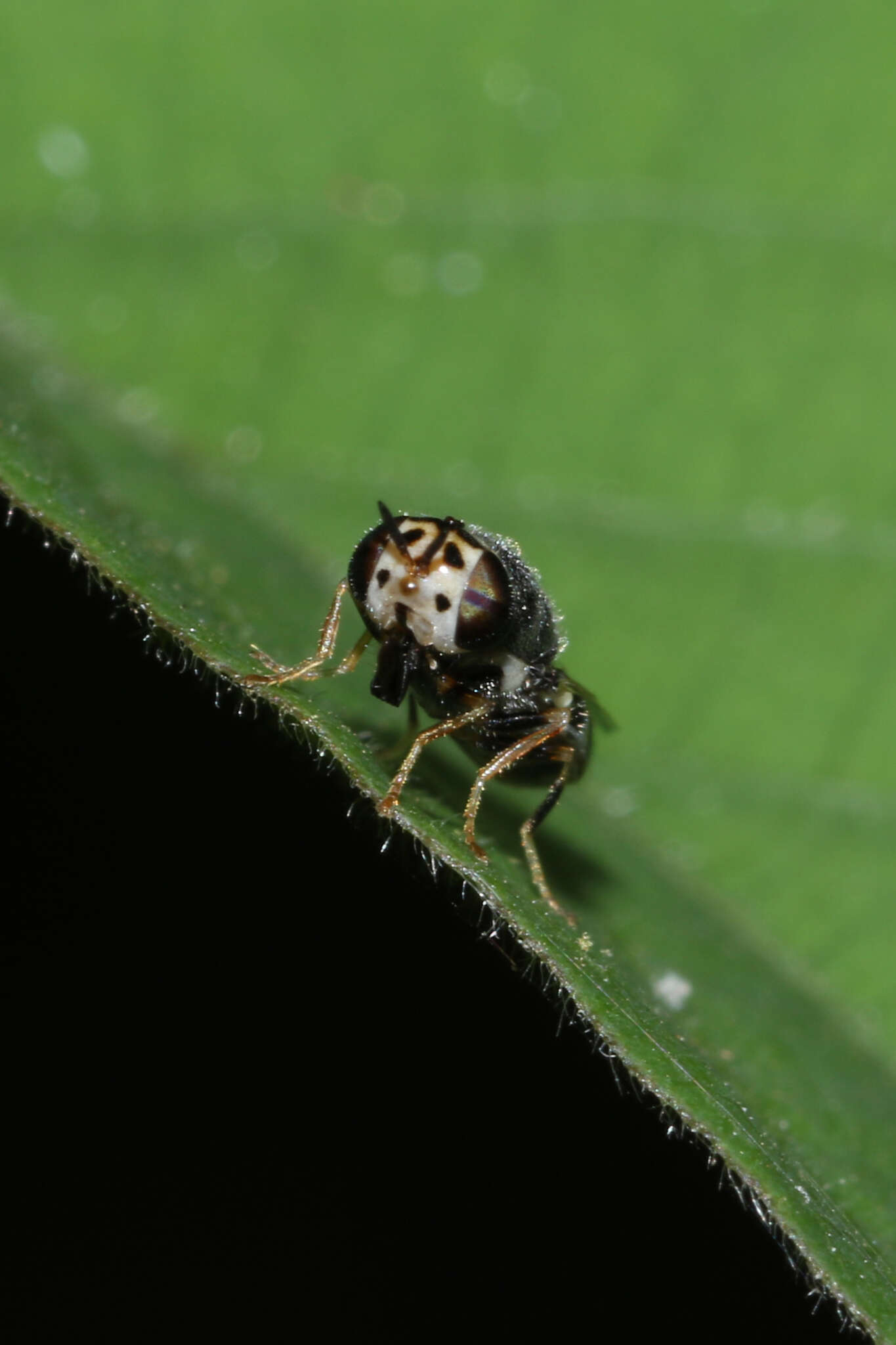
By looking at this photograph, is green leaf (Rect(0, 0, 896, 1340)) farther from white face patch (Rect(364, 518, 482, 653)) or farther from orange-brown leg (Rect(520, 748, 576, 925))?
white face patch (Rect(364, 518, 482, 653))

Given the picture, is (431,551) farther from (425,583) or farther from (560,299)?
(560,299)

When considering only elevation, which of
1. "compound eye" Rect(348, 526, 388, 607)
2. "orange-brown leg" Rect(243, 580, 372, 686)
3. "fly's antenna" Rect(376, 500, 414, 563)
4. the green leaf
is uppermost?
the green leaf

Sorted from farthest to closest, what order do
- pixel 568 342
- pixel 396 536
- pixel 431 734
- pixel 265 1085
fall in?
pixel 568 342, pixel 265 1085, pixel 431 734, pixel 396 536

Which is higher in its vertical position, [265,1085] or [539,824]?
[539,824]

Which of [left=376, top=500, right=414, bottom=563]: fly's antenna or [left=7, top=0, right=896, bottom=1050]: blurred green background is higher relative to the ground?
[left=7, top=0, right=896, bottom=1050]: blurred green background

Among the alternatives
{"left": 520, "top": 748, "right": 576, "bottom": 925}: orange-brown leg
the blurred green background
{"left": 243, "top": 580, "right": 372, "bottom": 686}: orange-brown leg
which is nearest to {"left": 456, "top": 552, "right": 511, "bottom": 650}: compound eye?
{"left": 243, "top": 580, "right": 372, "bottom": 686}: orange-brown leg

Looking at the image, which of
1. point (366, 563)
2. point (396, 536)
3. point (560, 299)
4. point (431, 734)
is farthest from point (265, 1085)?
point (560, 299)

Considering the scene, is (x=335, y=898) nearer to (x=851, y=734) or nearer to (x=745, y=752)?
(x=745, y=752)
